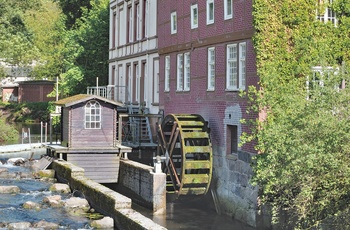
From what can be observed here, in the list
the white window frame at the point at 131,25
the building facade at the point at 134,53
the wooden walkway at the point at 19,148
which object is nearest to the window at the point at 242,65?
the building facade at the point at 134,53

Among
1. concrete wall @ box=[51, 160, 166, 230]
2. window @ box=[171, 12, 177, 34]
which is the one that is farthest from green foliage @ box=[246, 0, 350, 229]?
window @ box=[171, 12, 177, 34]

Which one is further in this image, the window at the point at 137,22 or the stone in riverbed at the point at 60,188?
the window at the point at 137,22

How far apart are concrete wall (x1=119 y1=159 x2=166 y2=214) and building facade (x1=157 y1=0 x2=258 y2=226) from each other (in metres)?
2.10

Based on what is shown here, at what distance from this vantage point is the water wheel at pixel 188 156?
83.5 feet

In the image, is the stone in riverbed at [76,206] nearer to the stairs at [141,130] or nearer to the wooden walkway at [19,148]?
the stairs at [141,130]

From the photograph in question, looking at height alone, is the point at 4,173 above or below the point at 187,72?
below

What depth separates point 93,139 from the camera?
3053 centimetres

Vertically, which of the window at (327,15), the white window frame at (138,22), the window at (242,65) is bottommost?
the window at (242,65)

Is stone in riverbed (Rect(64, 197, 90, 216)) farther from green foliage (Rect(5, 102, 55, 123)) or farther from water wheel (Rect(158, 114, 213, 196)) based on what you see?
green foliage (Rect(5, 102, 55, 123))

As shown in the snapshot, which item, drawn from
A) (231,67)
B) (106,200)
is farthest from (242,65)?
(106,200)

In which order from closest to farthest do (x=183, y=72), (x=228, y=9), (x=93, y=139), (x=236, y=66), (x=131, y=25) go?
(x=236, y=66) < (x=228, y=9) < (x=183, y=72) < (x=93, y=139) < (x=131, y=25)

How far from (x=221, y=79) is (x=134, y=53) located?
50.4ft

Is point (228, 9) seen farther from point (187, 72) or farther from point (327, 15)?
point (187, 72)

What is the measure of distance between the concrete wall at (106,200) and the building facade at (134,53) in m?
8.54
